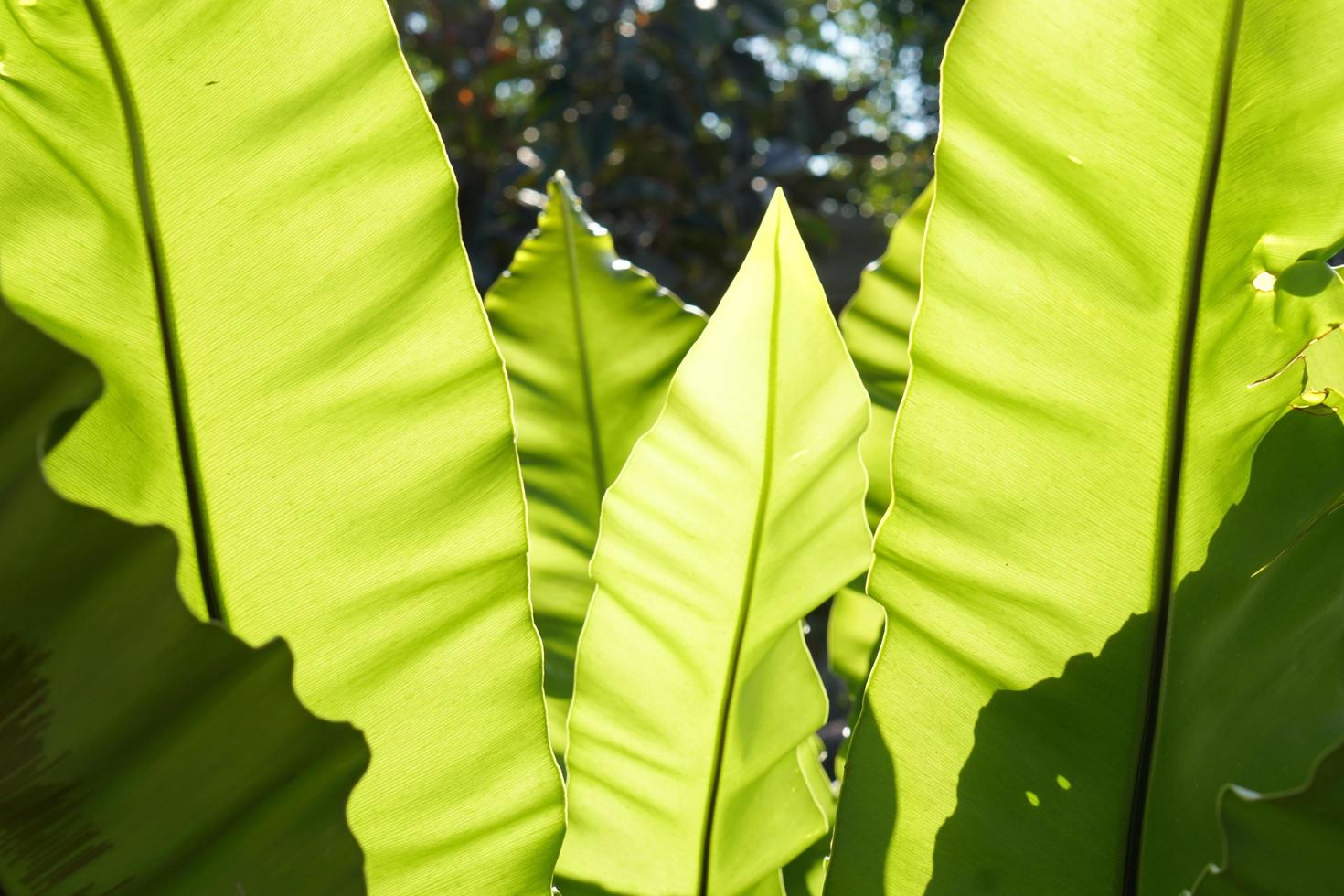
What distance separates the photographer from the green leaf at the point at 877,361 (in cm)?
67

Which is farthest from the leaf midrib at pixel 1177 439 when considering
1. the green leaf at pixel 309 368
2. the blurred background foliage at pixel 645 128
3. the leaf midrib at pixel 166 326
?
the blurred background foliage at pixel 645 128

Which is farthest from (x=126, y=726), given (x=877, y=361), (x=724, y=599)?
(x=877, y=361)

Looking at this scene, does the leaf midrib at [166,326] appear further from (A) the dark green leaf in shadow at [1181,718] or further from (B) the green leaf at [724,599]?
(A) the dark green leaf in shadow at [1181,718]

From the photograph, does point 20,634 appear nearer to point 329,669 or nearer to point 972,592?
point 329,669

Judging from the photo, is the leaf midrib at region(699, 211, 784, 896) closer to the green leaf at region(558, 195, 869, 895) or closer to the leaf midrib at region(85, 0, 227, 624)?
the green leaf at region(558, 195, 869, 895)

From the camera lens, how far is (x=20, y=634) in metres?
0.33

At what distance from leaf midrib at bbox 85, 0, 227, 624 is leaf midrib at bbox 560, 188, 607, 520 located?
0.28m

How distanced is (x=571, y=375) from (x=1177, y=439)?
1.21ft

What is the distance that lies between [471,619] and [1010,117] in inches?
11.0

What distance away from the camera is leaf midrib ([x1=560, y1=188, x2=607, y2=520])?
677 mm

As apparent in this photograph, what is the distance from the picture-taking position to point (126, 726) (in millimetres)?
348

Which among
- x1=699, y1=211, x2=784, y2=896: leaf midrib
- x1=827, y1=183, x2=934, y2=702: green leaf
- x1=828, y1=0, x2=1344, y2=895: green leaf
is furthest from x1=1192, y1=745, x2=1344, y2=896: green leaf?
x1=827, y1=183, x2=934, y2=702: green leaf

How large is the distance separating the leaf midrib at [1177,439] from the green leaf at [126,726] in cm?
31

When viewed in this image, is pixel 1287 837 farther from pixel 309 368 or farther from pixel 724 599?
pixel 309 368
